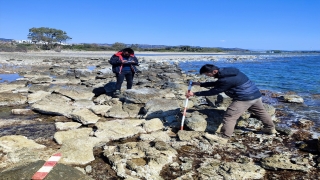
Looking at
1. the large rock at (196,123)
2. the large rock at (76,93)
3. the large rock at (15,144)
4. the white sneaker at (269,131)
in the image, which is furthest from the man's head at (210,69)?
the large rock at (76,93)

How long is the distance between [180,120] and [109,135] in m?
2.22

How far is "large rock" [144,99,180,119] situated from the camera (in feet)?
26.1

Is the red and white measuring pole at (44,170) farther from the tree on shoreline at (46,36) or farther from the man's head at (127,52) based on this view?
the tree on shoreline at (46,36)

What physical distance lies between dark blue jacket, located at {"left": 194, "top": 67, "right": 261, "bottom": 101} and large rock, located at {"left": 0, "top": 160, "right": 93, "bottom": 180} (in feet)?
12.1

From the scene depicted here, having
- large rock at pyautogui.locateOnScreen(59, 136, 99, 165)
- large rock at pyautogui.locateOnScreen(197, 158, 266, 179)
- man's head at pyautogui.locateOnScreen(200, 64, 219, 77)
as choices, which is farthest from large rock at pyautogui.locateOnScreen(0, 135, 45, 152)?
man's head at pyautogui.locateOnScreen(200, 64, 219, 77)

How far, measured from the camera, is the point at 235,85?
6070 millimetres

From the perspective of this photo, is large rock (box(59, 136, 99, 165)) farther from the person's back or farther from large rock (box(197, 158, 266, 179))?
the person's back

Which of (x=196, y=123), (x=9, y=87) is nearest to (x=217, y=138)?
(x=196, y=123)

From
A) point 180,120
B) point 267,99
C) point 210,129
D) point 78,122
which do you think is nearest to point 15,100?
point 78,122

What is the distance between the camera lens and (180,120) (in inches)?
295

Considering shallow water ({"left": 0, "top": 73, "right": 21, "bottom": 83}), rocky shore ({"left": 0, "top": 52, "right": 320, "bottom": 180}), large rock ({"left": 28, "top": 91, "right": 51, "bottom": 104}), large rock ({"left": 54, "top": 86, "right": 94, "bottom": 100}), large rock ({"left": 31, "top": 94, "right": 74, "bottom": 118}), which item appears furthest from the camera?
shallow water ({"left": 0, "top": 73, "right": 21, "bottom": 83})

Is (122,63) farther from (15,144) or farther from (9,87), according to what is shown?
(9,87)

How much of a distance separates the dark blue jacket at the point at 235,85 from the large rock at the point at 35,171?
3.70 meters

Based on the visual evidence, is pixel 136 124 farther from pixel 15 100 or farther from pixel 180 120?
pixel 15 100
